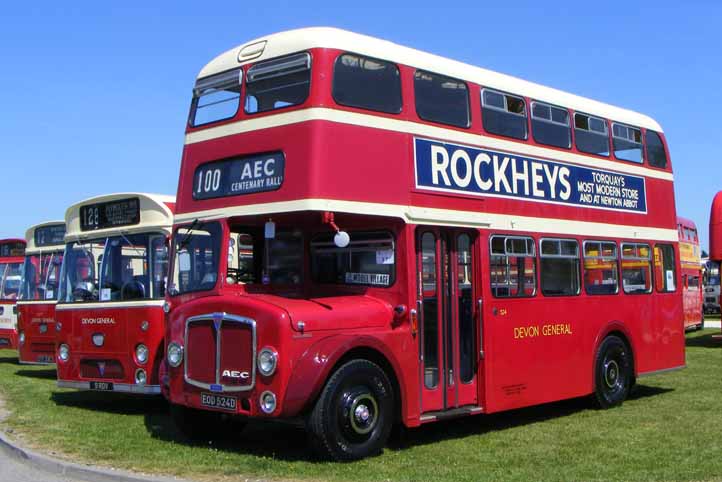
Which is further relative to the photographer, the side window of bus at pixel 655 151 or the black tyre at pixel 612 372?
the side window of bus at pixel 655 151

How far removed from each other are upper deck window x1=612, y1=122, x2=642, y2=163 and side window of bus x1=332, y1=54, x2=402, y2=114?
5501 millimetres

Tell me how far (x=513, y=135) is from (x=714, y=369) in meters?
9.23

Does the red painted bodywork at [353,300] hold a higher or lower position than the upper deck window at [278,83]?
lower

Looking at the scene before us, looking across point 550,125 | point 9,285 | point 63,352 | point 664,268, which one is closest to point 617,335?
point 664,268

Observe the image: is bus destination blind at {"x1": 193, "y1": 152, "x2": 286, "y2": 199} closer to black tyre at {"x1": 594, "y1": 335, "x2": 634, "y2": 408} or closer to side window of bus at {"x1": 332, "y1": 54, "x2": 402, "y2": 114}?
side window of bus at {"x1": 332, "y1": 54, "x2": 402, "y2": 114}

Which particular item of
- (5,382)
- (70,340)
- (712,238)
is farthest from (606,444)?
(712,238)

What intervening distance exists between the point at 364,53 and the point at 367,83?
336mm

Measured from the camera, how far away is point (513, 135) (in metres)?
11.8

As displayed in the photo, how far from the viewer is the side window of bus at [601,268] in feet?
42.9

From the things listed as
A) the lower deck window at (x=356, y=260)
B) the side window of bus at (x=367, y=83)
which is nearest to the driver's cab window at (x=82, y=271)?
the lower deck window at (x=356, y=260)

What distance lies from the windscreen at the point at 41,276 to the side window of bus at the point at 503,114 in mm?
10092

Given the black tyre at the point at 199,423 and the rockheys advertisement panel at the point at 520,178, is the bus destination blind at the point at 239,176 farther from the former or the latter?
the black tyre at the point at 199,423

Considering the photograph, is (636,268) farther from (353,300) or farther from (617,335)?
(353,300)

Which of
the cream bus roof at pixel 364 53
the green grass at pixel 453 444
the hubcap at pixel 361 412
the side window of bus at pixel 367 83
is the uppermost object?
the cream bus roof at pixel 364 53
